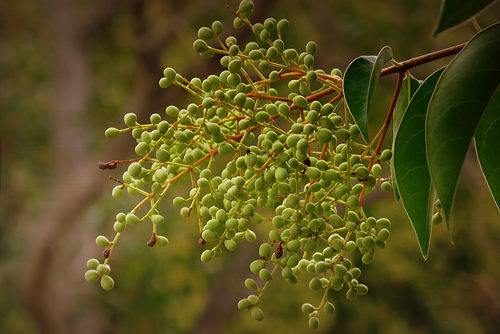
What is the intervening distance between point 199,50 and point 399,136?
0.19 meters

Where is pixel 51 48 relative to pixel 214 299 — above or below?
above

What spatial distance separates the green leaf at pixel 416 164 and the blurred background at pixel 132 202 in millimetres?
2587

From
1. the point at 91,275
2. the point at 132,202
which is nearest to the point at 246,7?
the point at 91,275

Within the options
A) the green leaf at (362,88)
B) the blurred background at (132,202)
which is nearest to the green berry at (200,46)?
the green leaf at (362,88)

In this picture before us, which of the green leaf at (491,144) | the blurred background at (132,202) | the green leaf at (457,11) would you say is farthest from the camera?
the blurred background at (132,202)

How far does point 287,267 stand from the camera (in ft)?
1.52

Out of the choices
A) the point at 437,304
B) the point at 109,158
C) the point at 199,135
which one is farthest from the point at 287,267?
the point at 437,304

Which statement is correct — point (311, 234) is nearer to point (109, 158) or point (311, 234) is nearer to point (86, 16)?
point (109, 158)

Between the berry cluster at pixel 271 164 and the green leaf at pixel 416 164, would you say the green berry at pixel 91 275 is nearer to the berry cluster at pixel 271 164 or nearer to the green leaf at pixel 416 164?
the berry cluster at pixel 271 164

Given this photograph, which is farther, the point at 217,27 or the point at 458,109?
the point at 217,27

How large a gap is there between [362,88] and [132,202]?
3.31 meters

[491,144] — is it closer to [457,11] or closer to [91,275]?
[457,11]

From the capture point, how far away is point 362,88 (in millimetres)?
457

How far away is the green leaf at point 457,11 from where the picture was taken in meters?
0.35
